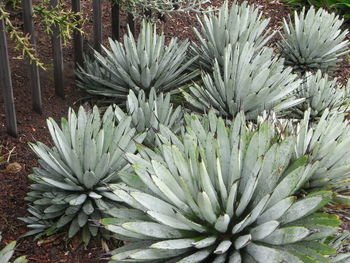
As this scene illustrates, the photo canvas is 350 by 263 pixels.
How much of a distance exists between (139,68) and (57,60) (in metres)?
0.72

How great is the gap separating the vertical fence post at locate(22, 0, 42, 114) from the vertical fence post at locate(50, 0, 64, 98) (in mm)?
305

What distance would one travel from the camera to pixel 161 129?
315 cm

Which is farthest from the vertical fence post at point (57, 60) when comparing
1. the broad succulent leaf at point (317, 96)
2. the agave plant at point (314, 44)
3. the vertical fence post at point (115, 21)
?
the agave plant at point (314, 44)

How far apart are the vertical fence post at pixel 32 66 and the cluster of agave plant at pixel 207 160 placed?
50 cm

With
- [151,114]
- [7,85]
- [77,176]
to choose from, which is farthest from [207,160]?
[7,85]

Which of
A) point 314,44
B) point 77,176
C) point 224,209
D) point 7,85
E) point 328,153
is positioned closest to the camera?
point 224,209

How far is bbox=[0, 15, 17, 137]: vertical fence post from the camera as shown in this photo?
4.09 m

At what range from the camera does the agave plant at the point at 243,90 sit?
4273 millimetres

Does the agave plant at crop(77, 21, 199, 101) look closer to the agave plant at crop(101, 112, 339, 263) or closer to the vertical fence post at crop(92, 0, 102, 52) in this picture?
the vertical fence post at crop(92, 0, 102, 52)

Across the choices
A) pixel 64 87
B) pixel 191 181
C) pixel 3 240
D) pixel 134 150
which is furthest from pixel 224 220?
pixel 64 87

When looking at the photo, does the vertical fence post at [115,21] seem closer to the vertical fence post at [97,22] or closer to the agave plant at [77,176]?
the vertical fence post at [97,22]

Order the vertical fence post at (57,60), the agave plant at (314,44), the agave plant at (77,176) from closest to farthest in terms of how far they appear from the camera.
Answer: the agave plant at (77,176) → the vertical fence post at (57,60) → the agave plant at (314,44)

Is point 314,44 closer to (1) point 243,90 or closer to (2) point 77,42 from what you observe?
(1) point 243,90

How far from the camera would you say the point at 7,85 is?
13.8 ft
